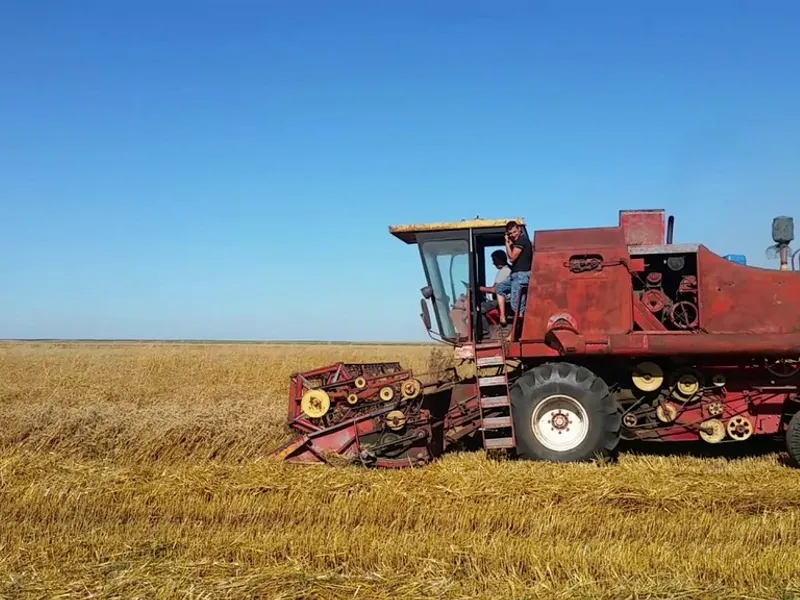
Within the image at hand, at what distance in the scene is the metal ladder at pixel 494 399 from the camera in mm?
7266

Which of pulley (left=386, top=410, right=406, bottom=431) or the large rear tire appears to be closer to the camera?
the large rear tire

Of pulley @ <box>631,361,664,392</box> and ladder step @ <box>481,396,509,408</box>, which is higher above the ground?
Answer: pulley @ <box>631,361,664,392</box>

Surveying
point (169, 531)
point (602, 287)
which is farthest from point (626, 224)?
point (169, 531)

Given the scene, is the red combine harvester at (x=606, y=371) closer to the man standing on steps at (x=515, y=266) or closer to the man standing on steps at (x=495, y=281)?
the man standing on steps at (x=515, y=266)

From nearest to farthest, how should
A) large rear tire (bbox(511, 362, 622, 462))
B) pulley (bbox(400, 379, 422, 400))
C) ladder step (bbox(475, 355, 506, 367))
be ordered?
large rear tire (bbox(511, 362, 622, 462)) → pulley (bbox(400, 379, 422, 400)) → ladder step (bbox(475, 355, 506, 367))

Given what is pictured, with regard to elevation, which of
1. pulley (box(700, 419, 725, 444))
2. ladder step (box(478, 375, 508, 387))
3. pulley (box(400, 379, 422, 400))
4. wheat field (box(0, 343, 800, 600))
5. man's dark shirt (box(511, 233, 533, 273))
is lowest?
wheat field (box(0, 343, 800, 600))

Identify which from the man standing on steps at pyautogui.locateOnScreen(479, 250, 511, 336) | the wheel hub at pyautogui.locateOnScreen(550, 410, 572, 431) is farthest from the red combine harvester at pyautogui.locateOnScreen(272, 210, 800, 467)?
the man standing on steps at pyautogui.locateOnScreen(479, 250, 511, 336)

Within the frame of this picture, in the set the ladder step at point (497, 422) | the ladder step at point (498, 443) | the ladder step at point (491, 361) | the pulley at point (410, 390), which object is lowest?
the ladder step at point (498, 443)

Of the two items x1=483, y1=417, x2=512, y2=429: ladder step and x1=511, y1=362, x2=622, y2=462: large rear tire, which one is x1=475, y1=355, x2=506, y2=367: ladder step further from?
x1=483, y1=417, x2=512, y2=429: ladder step

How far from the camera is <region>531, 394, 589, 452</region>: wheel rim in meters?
7.26

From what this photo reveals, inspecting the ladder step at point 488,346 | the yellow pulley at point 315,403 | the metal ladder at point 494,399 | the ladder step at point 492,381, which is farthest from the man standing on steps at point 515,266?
the yellow pulley at point 315,403

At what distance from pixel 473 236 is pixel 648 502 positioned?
3.47 metres

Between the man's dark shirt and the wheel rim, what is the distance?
141 cm

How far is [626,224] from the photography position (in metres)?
7.88
